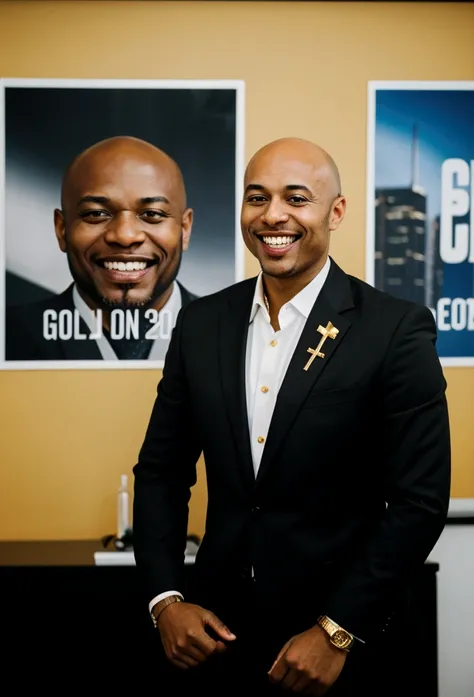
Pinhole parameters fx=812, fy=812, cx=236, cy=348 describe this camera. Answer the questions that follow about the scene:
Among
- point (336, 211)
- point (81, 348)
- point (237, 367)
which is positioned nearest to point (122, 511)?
point (81, 348)

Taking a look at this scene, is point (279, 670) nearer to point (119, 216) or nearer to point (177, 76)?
point (119, 216)

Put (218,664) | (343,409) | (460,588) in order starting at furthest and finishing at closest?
(460,588)
(218,664)
(343,409)

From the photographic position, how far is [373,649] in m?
1.74

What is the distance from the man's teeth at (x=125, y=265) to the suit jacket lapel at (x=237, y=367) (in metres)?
1.19

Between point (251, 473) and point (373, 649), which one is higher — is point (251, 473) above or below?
above

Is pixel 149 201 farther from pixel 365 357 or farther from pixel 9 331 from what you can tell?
pixel 365 357

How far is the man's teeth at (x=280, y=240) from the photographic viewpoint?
1717 mm

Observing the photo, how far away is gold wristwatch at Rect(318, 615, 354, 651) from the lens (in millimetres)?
1584

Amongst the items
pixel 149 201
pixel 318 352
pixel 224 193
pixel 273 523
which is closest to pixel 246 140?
pixel 224 193

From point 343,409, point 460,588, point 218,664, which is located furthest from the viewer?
point 460,588

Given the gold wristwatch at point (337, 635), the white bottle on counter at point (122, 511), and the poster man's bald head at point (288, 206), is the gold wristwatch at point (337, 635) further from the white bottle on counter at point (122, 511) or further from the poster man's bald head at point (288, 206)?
the white bottle on counter at point (122, 511)

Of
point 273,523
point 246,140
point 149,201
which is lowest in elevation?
point 273,523

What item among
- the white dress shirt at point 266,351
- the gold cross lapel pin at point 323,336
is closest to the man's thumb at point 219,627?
the white dress shirt at point 266,351

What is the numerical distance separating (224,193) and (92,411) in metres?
0.96
